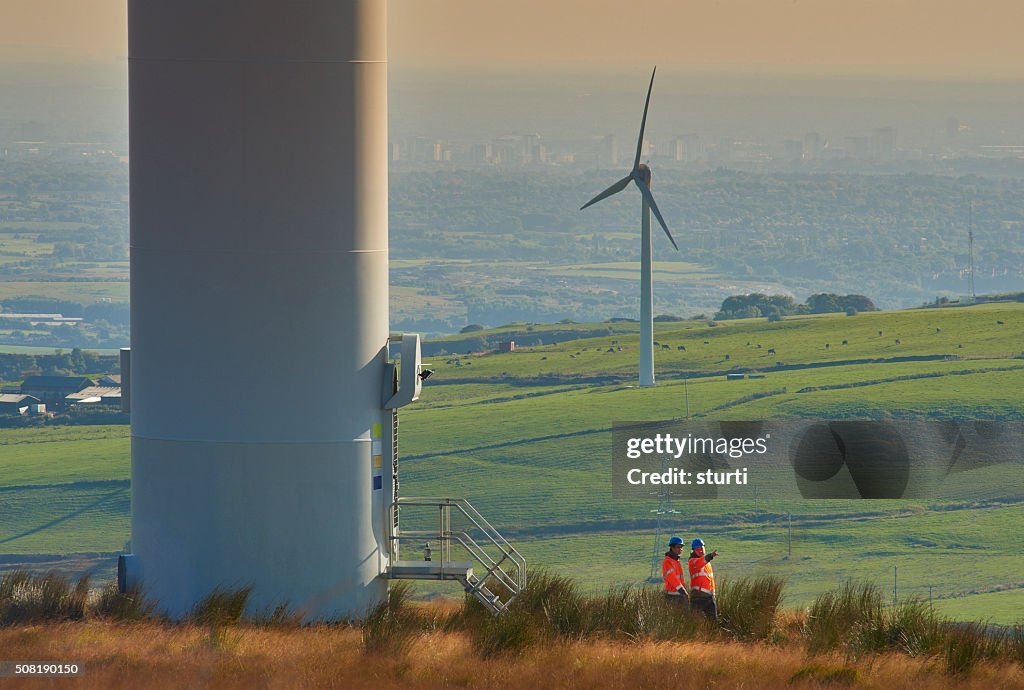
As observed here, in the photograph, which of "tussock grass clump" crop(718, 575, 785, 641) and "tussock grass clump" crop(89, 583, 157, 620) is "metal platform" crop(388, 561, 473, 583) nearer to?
A: "tussock grass clump" crop(89, 583, 157, 620)

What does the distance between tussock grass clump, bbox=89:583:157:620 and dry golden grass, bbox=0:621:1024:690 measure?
164 centimetres

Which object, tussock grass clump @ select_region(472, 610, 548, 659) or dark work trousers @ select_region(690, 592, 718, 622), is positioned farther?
dark work trousers @ select_region(690, 592, 718, 622)

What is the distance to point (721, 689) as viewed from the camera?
57.8 ft

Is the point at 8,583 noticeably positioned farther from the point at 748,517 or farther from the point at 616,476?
the point at 616,476

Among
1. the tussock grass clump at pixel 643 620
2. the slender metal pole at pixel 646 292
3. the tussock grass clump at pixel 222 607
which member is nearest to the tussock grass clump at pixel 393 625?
the tussock grass clump at pixel 222 607

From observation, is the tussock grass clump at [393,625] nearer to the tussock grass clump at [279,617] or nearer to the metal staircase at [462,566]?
the metal staircase at [462,566]

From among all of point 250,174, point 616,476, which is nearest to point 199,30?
point 250,174

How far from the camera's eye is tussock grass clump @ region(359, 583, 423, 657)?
19.7 metres

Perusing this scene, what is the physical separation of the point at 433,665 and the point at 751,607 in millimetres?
6396

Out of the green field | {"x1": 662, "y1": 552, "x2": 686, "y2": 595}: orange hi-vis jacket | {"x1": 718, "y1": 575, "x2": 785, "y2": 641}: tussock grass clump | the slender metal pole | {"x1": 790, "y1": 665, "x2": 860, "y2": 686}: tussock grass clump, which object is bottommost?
the green field

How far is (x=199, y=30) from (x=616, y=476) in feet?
502

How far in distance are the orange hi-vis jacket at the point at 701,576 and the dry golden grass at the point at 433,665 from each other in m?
2.39

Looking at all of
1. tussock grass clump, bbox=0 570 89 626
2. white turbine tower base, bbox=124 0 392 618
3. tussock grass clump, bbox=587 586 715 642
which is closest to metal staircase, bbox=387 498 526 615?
white turbine tower base, bbox=124 0 392 618

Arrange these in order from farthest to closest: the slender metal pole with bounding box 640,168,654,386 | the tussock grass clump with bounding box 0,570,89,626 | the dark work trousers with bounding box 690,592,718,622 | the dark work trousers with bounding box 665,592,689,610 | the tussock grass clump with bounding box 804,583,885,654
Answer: the slender metal pole with bounding box 640,168,654,386 → the dark work trousers with bounding box 690,592,718,622 → the dark work trousers with bounding box 665,592,689,610 → the tussock grass clump with bounding box 0,570,89,626 → the tussock grass clump with bounding box 804,583,885,654
